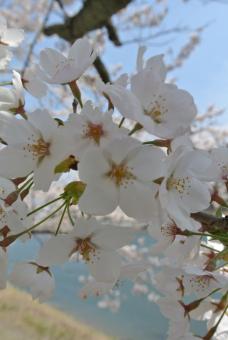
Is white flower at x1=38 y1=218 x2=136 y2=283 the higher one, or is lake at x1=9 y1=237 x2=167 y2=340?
white flower at x1=38 y1=218 x2=136 y2=283

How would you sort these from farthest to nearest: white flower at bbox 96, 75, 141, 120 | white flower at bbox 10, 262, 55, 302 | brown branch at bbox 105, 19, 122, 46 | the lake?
the lake
brown branch at bbox 105, 19, 122, 46
white flower at bbox 10, 262, 55, 302
white flower at bbox 96, 75, 141, 120

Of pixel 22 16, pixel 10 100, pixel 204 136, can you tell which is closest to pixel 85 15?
pixel 10 100

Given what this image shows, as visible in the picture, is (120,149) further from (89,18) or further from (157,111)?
(89,18)

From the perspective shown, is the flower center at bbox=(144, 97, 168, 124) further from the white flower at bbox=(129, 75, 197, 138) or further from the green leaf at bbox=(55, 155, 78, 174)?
the green leaf at bbox=(55, 155, 78, 174)

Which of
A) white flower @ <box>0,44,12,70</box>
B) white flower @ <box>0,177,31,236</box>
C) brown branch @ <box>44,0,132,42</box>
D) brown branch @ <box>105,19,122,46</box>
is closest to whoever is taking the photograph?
white flower @ <box>0,177,31,236</box>

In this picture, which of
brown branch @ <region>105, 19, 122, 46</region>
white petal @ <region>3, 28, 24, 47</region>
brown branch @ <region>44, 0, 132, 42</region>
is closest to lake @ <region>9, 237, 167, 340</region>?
brown branch @ <region>105, 19, 122, 46</region>

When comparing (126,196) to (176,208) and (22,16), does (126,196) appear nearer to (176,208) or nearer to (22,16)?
(176,208)

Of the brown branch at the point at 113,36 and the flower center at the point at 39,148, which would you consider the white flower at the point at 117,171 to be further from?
the brown branch at the point at 113,36
